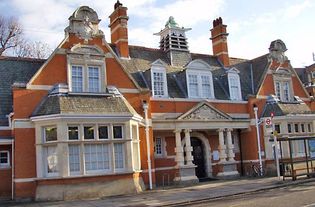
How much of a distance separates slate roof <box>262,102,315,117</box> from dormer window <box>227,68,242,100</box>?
7.25ft

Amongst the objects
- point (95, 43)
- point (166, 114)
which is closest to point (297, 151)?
point (166, 114)

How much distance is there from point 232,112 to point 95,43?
35.7 ft

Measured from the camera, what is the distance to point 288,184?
20641 millimetres

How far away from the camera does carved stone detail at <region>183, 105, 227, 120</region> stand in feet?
82.3

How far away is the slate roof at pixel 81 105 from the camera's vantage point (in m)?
19.6

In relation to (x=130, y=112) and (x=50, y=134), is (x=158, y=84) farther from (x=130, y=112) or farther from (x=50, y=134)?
(x=50, y=134)

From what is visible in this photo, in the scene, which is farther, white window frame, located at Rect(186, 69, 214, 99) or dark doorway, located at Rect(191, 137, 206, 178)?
dark doorway, located at Rect(191, 137, 206, 178)

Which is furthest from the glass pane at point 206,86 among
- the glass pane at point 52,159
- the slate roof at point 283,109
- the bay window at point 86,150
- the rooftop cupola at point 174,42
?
the glass pane at point 52,159

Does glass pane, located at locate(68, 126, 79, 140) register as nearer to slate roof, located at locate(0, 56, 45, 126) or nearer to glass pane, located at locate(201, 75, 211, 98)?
slate roof, located at locate(0, 56, 45, 126)

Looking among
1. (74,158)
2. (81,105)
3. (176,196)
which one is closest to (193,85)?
(81,105)

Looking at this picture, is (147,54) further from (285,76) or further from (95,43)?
(285,76)

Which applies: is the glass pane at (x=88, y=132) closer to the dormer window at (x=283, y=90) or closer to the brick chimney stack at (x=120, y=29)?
the brick chimney stack at (x=120, y=29)

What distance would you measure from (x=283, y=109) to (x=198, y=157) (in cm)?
692

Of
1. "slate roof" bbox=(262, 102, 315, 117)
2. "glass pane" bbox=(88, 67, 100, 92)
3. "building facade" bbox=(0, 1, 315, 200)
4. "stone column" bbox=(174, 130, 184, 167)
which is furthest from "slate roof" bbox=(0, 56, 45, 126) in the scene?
"slate roof" bbox=(262, 102, 315, 117)
